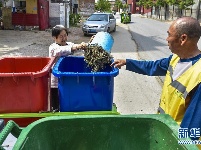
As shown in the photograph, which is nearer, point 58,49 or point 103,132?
point 103,132

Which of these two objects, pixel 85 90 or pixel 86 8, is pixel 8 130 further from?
pixel 86 8

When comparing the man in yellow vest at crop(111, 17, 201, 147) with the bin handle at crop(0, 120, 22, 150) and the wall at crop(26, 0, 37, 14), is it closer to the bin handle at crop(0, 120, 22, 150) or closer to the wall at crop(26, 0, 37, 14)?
the bin handle at crop(0, 120, 22, 150)

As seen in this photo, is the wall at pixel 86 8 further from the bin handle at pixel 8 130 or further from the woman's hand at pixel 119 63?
the bin handle at pixel 8 130

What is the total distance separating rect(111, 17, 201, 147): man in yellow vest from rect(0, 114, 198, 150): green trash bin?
0.24 metres

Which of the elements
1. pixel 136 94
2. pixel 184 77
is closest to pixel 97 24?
pixel 136 94

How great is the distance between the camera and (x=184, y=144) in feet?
5.35

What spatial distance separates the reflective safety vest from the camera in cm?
204

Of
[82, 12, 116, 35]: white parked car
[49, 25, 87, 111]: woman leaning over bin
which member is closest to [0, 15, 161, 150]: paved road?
[49, 25, 87, 111]: woman leaning over bin

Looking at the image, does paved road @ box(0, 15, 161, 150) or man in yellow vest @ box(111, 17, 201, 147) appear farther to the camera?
paved road @ box(0, 15, 161, 150)

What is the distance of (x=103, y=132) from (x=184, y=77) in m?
0.77

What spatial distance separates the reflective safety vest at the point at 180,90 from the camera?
2.04 meters

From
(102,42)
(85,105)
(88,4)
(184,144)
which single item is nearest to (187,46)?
(184,144)

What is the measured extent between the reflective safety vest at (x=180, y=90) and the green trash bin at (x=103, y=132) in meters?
0.26

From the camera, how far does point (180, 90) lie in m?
2.13
